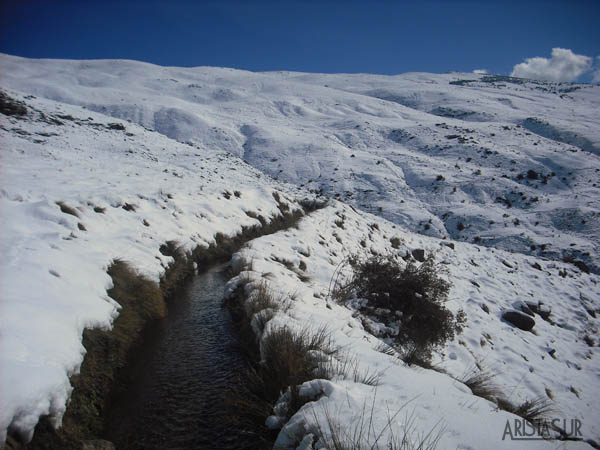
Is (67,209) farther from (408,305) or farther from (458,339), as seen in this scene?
(458,339)

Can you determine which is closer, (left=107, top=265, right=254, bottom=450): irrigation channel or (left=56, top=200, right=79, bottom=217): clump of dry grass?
(left=107, top=265, right=254, bottom=450): irrigation channel

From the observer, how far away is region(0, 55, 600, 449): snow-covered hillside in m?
3.39

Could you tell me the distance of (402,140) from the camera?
45500 mm

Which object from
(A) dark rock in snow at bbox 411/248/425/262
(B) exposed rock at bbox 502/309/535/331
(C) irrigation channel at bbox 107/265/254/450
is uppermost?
(A) dark rock in snow at bbox 411/248/425/262

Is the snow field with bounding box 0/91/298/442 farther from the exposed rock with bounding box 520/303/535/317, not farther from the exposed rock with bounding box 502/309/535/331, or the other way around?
the exposed rock with bounding box 520/303/535/317

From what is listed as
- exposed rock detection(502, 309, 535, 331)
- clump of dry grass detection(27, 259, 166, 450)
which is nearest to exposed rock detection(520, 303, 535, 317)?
exposed rock detection(502, 309, 535, 331)

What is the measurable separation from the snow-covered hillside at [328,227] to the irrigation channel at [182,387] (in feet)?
3.17

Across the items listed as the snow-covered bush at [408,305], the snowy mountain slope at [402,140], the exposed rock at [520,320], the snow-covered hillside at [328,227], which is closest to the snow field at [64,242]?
the snow-covered hillside at [328,227]

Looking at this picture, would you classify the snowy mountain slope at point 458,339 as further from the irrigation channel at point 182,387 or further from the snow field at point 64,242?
the snow field at point 64,242

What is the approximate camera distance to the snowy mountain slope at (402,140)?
85.5 feet

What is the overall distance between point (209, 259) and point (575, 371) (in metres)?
11.3

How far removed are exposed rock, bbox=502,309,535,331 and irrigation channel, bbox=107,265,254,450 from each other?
9252 mm

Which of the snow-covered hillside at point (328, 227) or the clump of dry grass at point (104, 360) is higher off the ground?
the snow-covered hillside at point (328, 227)

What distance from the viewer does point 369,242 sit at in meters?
14.5
